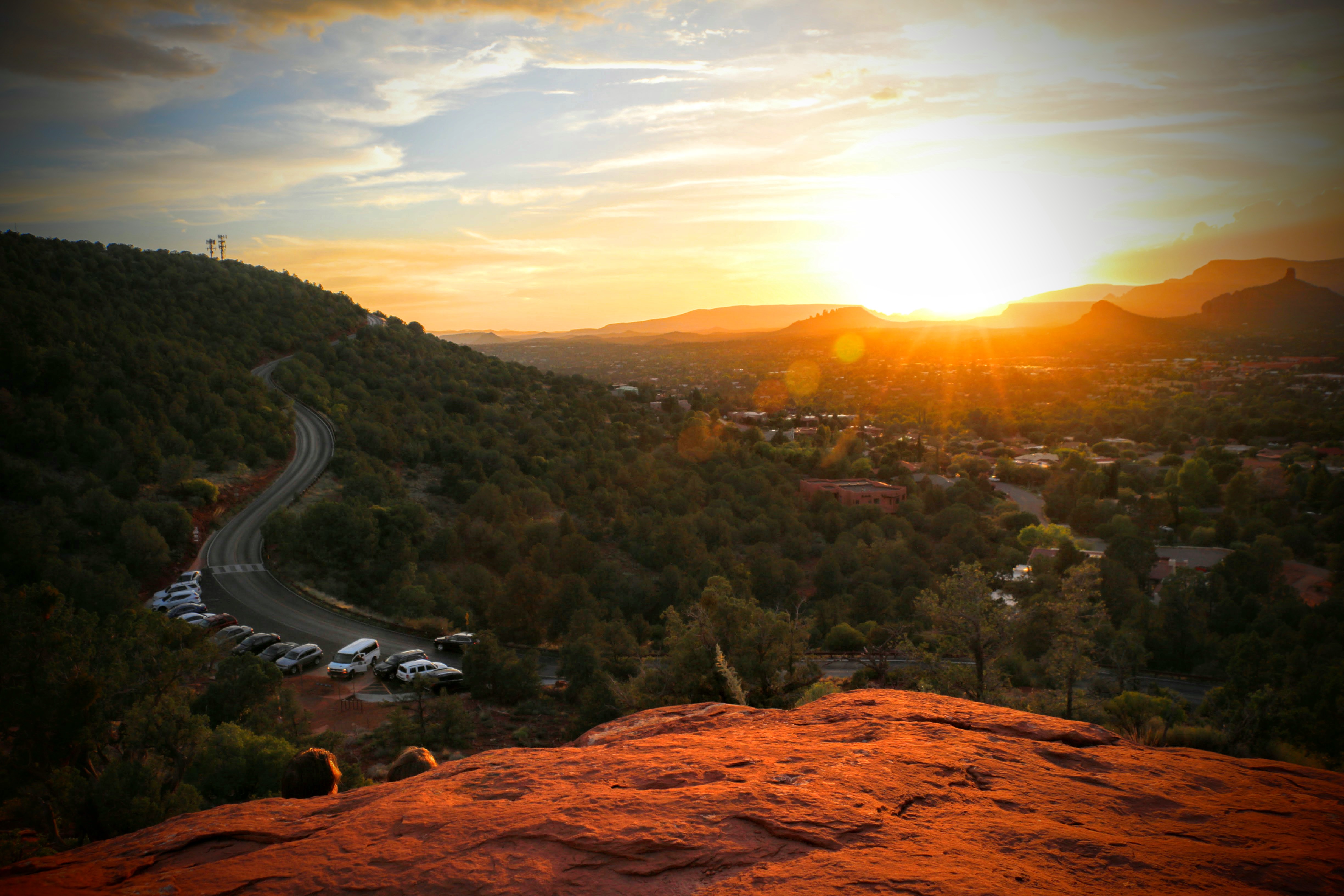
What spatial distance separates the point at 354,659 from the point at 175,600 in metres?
10.1

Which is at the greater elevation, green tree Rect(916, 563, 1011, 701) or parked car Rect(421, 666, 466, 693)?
green tree Rect(916, 563, 1011, 701)

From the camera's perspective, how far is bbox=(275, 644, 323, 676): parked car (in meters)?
21.1

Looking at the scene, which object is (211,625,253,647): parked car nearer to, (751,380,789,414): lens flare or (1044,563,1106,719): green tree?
(1044,563,1106,719): green tree

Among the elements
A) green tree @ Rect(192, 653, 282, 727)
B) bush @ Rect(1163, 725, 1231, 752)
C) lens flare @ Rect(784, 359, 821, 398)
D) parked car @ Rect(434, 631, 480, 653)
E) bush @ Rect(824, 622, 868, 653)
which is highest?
lens flare @ Rect(784, 359, 821, 398)

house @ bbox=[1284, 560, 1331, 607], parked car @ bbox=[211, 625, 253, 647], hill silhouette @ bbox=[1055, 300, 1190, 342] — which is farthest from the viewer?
hill silhouette @ bbox=[1055, 300, 1190, 342]

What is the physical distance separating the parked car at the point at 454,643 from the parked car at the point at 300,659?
13.0 ft

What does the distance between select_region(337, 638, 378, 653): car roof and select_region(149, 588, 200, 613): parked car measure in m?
7.55

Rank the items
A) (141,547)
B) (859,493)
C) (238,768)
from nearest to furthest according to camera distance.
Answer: (238,768)
(141,547)
(859,493)

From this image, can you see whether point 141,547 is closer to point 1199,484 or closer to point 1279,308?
point 1199,484

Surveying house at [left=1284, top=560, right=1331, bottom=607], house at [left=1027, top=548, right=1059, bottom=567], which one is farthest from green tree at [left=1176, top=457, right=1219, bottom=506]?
house at [left=1027, top=548, right=1059, bottom=567]

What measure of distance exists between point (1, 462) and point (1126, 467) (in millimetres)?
80159

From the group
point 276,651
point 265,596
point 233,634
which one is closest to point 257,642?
point 233,634

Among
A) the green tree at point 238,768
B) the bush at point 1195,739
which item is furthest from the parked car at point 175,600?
the bush at point 1195,739

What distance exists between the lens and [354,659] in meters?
21.6
